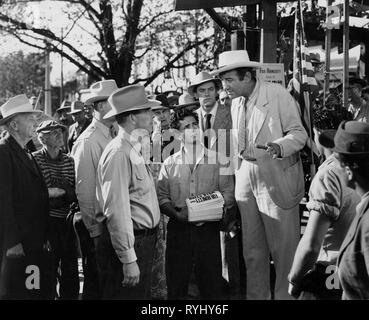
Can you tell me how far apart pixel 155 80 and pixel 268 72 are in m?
8.31

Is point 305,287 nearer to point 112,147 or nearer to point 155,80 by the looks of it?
point 112,147

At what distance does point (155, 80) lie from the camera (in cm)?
1432

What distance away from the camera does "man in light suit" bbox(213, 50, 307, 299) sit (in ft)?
16.2

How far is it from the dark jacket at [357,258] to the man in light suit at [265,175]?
2.04 meters

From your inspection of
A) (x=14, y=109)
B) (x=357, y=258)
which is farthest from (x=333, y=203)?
(x=14, y=109)

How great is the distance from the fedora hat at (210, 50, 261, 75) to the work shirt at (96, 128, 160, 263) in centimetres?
114

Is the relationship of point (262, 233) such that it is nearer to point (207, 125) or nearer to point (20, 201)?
point (207, 125)

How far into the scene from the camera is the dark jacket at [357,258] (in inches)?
105

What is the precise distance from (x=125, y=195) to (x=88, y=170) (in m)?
1.05

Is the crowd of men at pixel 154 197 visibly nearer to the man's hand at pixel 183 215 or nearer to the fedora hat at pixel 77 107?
the man's hand at pixel 183 215

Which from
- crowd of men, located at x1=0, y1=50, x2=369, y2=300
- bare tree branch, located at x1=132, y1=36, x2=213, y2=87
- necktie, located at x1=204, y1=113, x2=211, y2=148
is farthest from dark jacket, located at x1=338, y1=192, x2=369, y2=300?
bare tree branch, located at x1=132, y1=36, x2=213, y2=87

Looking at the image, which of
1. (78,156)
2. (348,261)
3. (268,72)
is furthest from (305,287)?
(268,72)

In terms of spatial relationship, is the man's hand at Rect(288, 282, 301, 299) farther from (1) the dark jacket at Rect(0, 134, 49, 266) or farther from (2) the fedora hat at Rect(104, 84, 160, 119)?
(1) the dark jacket at Rect(0, 134, 49, 266)

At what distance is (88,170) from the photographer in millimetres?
5207
